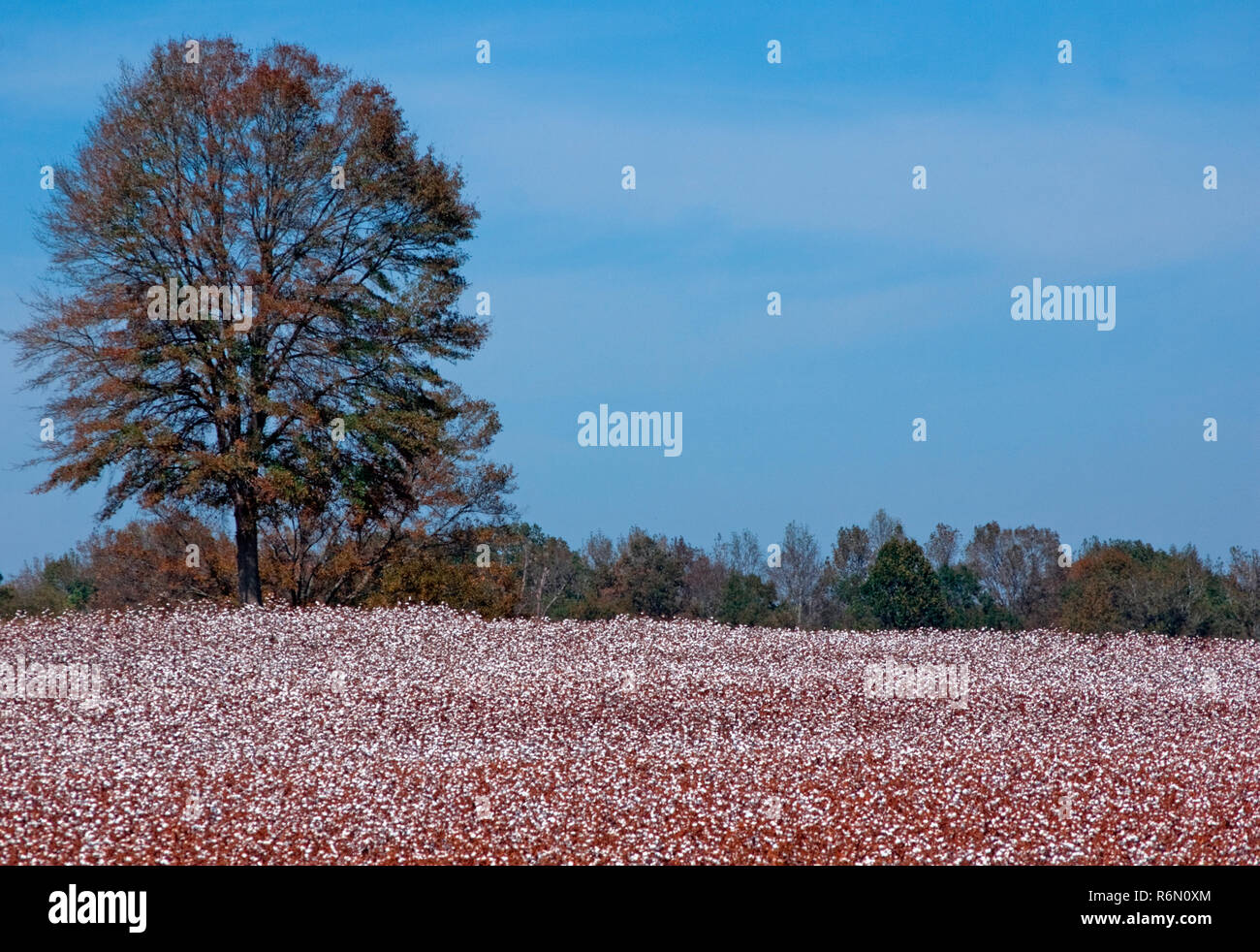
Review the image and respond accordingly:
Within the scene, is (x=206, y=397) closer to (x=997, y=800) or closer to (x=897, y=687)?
(x=897, y=687)

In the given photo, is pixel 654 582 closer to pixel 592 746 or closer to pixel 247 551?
pixel 247 551

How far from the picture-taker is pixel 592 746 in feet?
49.1

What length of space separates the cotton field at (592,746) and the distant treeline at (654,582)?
20.4 feet

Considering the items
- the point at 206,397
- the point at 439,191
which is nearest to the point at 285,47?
the point at 439,191

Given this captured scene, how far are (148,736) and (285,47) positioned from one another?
63.2 ft

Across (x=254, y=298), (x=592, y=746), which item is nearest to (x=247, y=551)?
(x=254, y=298)

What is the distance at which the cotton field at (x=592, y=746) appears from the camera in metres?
11.7

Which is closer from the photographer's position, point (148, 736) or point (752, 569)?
point (148, 736)

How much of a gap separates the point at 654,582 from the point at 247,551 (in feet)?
59.8

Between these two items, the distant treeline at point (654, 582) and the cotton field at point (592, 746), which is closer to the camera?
the cotton field at point (592, 746)

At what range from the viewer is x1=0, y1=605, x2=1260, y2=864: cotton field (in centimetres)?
1170

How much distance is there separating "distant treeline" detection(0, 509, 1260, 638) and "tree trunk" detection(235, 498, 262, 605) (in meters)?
1.79

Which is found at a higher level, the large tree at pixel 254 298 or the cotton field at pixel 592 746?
the large tree at pixel 254 298
